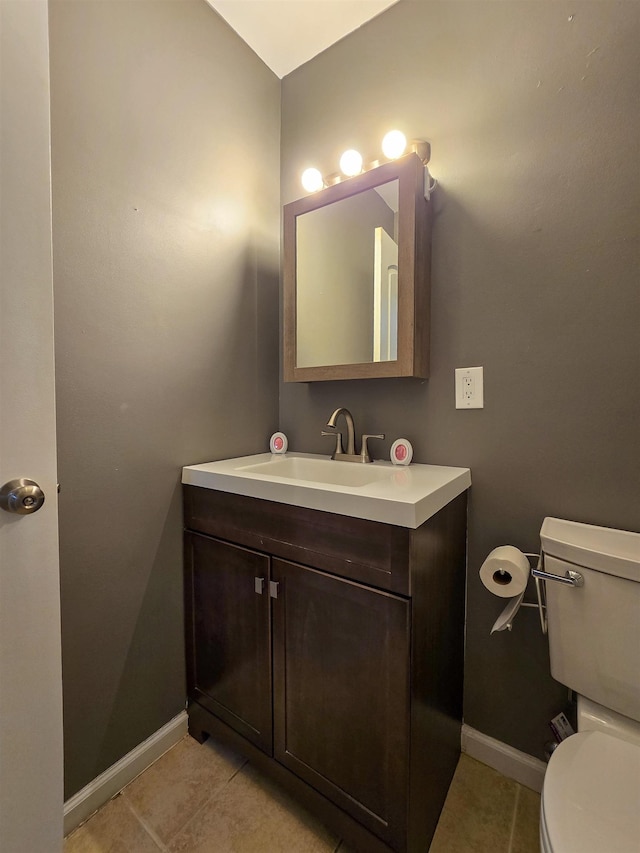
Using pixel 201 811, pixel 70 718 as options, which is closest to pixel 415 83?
pixel 70 718

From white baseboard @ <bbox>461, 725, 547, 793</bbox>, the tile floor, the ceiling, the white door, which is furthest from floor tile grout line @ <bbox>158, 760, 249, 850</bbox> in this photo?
the ceiling

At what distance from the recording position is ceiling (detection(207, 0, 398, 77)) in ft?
4.42

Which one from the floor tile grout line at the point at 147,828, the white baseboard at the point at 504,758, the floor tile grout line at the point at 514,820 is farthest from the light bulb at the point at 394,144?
the floor tile grout line at the point at 147,828

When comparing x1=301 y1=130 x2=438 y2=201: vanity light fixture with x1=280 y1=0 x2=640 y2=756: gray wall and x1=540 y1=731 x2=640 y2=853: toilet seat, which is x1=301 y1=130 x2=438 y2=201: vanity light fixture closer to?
x1=280 y1=0 x2=640 y2=756: gray wall

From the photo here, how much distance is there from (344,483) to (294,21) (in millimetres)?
1744

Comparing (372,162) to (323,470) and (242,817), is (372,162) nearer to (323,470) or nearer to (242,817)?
(323,470)

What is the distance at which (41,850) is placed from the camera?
728 mm

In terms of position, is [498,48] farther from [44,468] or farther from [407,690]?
[407,690]

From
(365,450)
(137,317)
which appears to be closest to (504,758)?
(365,450)

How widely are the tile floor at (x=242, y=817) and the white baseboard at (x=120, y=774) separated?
2 centimetres

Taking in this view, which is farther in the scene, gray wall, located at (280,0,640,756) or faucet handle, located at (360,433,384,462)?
faucet handle, located at (360,433,384,462)

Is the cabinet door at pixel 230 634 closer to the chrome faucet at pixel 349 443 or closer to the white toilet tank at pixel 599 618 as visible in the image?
the chrome faucet at pixel 349 443

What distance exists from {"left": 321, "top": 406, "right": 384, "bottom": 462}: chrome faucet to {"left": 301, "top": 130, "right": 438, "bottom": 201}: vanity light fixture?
0.79 m

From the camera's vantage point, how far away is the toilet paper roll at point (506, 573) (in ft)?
3.23
